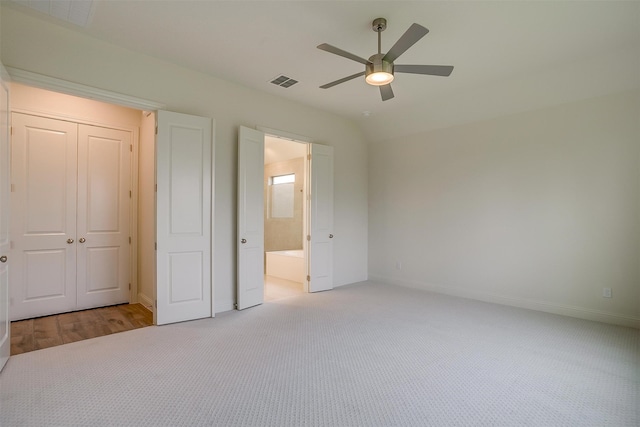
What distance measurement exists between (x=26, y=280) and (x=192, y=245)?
2.09 m

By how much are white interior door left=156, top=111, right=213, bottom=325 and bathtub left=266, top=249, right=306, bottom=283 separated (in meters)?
2.16

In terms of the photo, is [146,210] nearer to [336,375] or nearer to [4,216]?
[4,216]

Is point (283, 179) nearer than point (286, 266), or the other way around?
point (286, 266)

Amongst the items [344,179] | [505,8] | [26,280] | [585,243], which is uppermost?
[505,8]

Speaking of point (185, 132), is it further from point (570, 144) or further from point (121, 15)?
point (570, 144)

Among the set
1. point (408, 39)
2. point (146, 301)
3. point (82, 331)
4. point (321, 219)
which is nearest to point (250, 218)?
point (321, 219)

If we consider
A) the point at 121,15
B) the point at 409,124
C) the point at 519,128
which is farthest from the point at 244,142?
the point at 519,128

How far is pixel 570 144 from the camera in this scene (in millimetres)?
4043

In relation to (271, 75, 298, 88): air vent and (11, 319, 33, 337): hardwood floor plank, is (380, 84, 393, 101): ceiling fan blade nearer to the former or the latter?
(271, 75, 298, 88): air vent

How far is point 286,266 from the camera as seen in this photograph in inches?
242

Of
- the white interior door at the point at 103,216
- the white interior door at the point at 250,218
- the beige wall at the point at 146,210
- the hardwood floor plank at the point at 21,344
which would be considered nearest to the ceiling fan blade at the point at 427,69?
the white interior door at the point at 250,218

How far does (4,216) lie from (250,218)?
2418 millimetres

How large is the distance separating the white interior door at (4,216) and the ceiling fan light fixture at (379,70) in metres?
2.99

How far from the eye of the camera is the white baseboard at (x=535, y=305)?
369 centimetres
